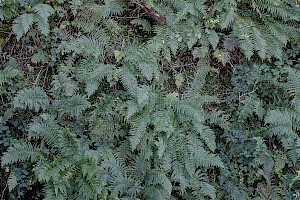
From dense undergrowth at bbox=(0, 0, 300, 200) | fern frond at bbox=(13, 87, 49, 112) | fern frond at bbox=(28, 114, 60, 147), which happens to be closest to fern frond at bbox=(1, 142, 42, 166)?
dense undergrowth at bbox=(0, 0, 300, 200)

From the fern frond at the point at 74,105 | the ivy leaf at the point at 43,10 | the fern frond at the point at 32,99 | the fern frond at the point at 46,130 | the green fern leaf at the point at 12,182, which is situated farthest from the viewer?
the ivy leaf at the point at 43,10

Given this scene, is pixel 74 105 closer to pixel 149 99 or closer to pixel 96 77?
pixel 96 77

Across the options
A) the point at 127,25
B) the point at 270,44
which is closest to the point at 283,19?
the point at 270,44

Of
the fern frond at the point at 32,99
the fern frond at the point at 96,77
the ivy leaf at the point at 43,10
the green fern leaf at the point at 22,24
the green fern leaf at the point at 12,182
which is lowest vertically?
the green fern leaf at the point at 12,182

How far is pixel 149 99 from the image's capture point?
6188 mm

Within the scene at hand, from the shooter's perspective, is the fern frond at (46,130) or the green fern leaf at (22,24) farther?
the green fern leaf at (22,24)

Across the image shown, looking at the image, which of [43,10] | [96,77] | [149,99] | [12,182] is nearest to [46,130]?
[12,182]

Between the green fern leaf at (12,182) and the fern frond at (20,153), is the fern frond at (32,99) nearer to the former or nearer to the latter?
the fern frond at (20,153)

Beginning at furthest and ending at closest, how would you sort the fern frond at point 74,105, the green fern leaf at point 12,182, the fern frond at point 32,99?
the fern frond at point 74,105 < the fern frond at point 32,99 < the green fern leaf at point 12,182

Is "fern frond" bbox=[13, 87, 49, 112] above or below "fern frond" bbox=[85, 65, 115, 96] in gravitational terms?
below

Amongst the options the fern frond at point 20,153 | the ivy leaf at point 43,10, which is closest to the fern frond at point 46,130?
the fern frond at point 20,153

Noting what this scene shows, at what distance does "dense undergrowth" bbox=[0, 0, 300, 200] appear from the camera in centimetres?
584

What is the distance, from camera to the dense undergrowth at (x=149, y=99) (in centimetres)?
584

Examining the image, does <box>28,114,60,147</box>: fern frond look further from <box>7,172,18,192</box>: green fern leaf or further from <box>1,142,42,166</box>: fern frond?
<box>7,172,18,192</box>: green fern leaf
